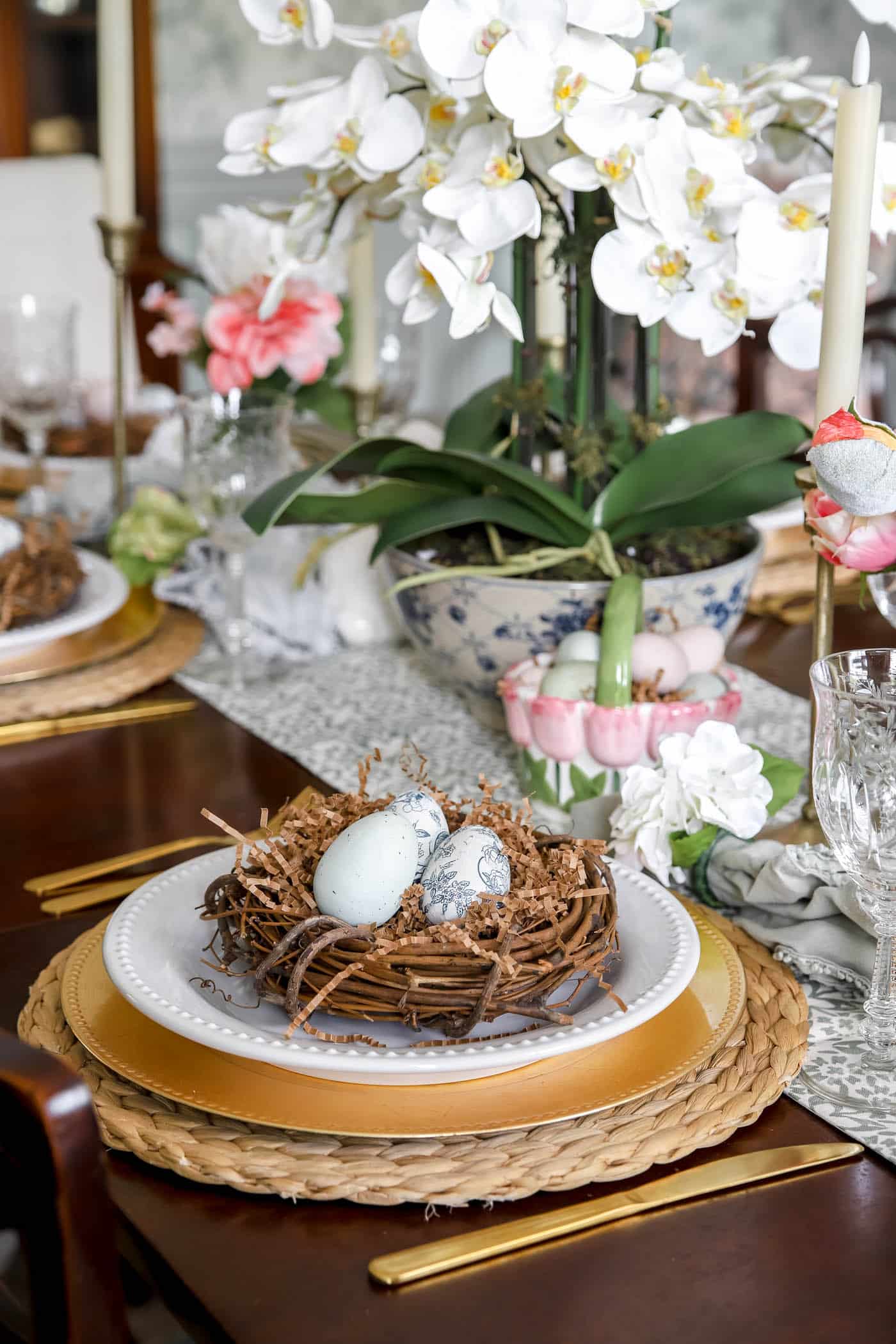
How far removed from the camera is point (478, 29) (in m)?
0.81

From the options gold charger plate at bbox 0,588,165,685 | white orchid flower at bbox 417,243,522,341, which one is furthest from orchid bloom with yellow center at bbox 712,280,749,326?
gold charger plate at bbox 0,588,165,685

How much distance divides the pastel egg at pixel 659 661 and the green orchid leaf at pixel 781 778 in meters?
0.09

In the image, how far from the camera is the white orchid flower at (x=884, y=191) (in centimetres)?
90

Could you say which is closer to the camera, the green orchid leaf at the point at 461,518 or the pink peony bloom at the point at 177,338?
A: the green orchid leaf at the point at 461,518

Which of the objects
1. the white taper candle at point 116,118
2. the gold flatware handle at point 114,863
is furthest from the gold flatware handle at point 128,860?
the white taper candle at point 116,118

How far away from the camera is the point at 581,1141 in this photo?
0.55 metres

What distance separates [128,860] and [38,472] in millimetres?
798

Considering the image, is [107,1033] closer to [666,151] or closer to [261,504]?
[261,504]

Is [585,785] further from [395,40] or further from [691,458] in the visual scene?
[395,40]

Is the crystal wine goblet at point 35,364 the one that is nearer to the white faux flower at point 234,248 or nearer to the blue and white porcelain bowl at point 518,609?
the white faux flower at point 234,248

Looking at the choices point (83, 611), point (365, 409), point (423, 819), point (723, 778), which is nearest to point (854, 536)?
point (723, 778)

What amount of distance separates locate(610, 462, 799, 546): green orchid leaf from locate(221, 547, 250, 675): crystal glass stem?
369 millimetres

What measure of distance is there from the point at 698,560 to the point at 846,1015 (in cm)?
43

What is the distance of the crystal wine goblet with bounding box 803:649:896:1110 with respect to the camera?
60cm
